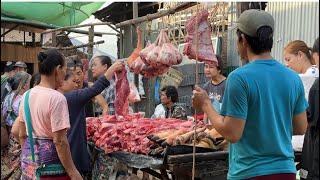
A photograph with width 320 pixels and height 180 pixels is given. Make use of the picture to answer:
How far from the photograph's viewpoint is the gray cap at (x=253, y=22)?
2680 mm

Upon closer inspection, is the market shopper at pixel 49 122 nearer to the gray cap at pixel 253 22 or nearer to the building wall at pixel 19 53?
the gray cap at pixel 253 22

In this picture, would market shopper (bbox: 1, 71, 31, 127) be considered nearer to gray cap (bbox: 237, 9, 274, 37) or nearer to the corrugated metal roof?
gray cap (bbox: 237, 9, 274, 37)

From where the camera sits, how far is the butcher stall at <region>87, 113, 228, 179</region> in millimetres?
3777

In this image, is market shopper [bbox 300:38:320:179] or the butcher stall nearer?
market shopper [bbox 300:38:320:179]

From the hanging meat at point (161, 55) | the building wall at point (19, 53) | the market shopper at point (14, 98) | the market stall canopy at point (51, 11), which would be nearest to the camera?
the hanging meat at point (161, 55)

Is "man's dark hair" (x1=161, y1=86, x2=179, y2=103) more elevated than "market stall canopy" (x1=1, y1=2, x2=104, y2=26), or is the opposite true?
"market stall canopy" (x1=1, y1=2, x2=104, y2=26)

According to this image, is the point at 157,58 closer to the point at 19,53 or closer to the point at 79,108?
the point at 79,108

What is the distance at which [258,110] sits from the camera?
267 cm

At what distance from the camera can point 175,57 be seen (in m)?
4.98

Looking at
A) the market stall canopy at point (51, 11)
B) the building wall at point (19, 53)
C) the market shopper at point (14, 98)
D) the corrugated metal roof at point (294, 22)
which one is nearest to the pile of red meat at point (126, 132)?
the market shopper at point (14, 98)

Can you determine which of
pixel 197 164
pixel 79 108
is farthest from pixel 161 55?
pixel 197 164

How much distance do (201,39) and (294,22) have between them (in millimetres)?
3719

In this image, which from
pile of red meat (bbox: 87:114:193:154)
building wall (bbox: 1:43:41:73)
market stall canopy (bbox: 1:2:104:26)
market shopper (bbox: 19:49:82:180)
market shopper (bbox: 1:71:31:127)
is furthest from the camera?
building wall (bbox: 1:43:41:73)

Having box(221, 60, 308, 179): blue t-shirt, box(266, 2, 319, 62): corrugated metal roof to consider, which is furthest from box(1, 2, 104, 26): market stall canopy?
box(221, 60, 308, 179): blue t-shirt
